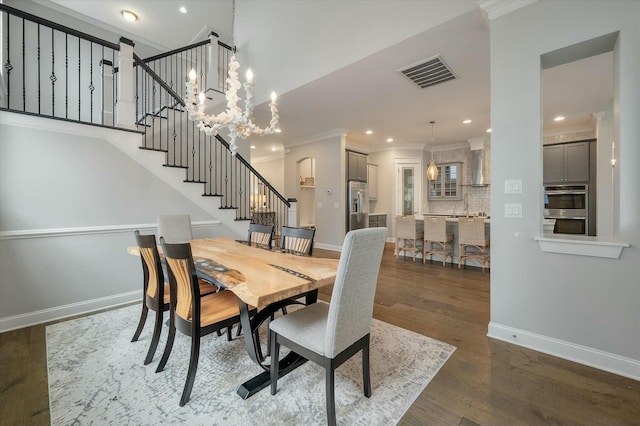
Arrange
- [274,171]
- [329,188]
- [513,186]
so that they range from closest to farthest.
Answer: [513,186] → [329,188] → [274,171]

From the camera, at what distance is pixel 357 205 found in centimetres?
674

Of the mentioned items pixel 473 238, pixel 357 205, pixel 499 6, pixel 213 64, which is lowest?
pixel 473 238

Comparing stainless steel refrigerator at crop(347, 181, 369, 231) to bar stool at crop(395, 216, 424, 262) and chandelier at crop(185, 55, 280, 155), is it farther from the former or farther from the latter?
chandelier at crop(185, 55, 280, 155)

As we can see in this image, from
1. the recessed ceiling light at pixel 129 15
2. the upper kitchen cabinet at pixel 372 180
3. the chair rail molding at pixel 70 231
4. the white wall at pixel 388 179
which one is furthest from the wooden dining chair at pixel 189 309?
the white wall at pixel 388 179

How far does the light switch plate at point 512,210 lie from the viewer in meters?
2.19

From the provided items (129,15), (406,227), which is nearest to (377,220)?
(406,227)

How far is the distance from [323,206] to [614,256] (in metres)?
5.29

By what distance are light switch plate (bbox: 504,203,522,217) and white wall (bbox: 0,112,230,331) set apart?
12.6 feet

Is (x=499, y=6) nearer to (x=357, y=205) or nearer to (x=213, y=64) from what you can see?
(x=213, y=64)

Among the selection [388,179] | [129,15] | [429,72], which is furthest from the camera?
[388,179]

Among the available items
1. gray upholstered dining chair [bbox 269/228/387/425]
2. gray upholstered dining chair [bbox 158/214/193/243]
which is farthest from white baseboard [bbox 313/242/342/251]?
gray upholstered dining chair [bbox 269/228/387/425]

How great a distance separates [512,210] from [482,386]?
138cm

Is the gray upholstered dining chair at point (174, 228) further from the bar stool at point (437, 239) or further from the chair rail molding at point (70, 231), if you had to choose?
the bar stool at point (437, 239)

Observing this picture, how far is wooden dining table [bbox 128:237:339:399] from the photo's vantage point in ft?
4.66
